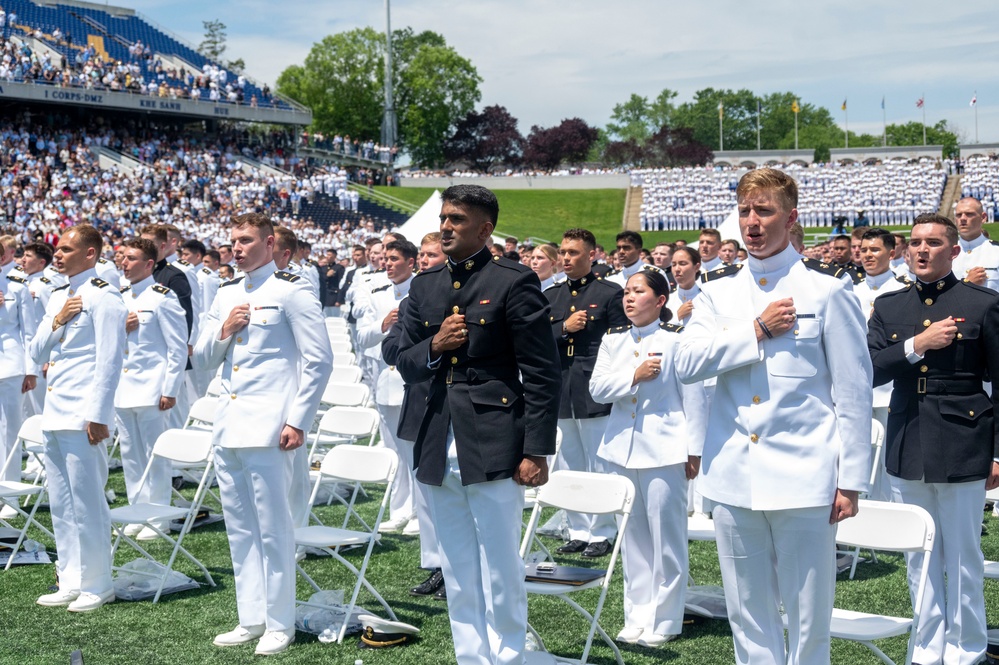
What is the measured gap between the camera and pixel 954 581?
190 inches

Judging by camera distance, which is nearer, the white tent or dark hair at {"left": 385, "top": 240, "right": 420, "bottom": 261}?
dark hair at {"left": 385, "top": 240, "right": 420, "bottom": 261}

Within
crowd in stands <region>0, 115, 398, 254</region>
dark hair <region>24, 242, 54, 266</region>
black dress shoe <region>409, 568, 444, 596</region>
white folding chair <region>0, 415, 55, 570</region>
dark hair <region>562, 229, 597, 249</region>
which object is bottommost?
black dress shoe <region>409, 568, 444, 596</region>

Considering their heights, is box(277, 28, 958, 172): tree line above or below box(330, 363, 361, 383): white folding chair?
above

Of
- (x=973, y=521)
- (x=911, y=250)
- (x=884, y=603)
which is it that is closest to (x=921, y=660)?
(x=973, y=521)

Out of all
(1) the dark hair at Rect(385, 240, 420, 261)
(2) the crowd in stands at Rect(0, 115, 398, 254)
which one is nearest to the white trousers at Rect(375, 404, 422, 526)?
(1) the dark hair at Rect(385, 240, 420, 261)

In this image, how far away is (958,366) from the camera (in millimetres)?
4895

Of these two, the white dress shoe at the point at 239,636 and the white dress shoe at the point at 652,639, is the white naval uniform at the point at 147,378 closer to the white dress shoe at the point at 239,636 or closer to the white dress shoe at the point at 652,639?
the white dress shoe at the point at 239,636

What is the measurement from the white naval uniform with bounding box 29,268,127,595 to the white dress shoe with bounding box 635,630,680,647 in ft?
10.5

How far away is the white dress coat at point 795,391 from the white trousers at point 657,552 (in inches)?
70.0

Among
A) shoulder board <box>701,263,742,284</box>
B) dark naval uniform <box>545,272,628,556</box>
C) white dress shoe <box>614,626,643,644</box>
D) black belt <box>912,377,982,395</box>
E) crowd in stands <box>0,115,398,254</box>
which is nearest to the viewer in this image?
shoulder board <box>701,263,742,284</box>

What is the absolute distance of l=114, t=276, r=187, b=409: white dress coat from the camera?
305 inches

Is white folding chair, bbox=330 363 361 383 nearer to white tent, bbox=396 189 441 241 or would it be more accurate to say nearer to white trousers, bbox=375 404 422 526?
white trousers, bbox=375 404 422 526

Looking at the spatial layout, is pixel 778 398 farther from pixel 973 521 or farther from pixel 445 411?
pixel 973 521

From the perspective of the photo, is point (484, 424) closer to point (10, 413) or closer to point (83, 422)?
point (83, 422)
